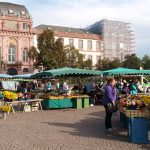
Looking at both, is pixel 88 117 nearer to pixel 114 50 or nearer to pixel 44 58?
pixel 44 58

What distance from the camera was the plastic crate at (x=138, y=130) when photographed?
8.98 meters

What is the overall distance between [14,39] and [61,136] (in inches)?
2340

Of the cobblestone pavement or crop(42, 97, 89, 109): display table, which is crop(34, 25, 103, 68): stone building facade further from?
the cobblestone pavement

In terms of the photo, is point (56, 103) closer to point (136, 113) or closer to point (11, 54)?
point (136, 113)

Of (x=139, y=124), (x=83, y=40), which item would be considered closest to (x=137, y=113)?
(x=139, y=124)

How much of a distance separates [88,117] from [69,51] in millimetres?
45569

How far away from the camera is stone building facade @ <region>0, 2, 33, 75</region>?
6619 centimetres

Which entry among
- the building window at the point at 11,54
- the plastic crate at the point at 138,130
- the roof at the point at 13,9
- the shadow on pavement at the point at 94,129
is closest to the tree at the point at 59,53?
the building window at the point at 11,54

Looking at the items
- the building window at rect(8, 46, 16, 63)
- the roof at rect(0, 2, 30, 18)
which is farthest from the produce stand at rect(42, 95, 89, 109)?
the roof at rect(0, 2, 30, 18)

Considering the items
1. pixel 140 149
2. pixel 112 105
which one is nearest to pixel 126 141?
pixel 140 149

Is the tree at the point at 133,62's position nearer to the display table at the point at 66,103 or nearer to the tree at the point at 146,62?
the tree at the point at 146,62

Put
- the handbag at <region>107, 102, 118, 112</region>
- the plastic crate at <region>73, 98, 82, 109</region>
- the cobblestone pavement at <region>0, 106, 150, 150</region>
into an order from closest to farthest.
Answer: the cobblestone pavement at <region>0, 106, 150, 150</region>, the handbag at <region>107, 102, 118, 112</region>, the plastic crate at <region>73, 98, 82, 109</region>

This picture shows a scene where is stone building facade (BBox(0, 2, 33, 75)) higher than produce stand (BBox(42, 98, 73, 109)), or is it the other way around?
stone building facade (BBox(0, 2, 33, 75))

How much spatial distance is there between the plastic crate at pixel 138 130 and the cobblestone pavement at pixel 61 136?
0.70ft
